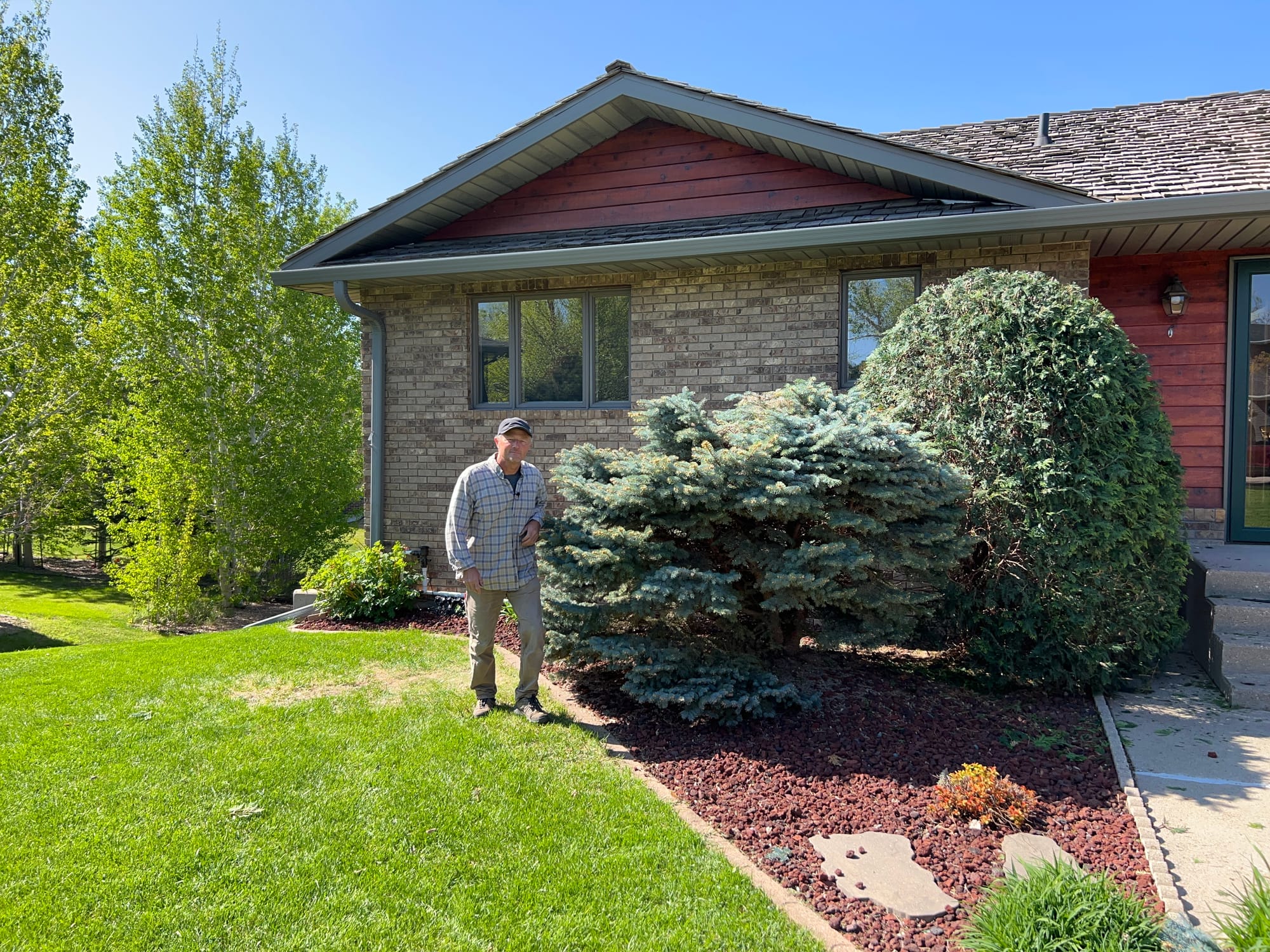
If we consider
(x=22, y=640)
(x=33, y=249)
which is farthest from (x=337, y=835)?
(x=33, y=249)

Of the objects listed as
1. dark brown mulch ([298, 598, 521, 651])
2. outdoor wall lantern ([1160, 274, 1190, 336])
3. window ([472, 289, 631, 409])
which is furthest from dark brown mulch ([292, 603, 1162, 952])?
outdoor wall lantern ([1160, 274, 1190, 336])

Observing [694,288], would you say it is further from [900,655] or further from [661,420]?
[900,655]

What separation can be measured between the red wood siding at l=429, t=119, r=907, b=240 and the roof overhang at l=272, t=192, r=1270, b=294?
847mm

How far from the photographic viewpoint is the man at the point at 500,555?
4730 millimetres

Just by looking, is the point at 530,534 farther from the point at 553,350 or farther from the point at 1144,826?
the point at 553,350

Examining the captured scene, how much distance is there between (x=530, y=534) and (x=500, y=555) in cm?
23

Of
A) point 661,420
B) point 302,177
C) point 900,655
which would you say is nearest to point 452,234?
point 661,420

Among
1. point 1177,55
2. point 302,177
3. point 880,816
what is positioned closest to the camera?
point 880,816

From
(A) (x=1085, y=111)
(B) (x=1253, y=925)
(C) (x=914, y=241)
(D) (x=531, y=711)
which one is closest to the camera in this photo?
(B) (x=1253, y=925)

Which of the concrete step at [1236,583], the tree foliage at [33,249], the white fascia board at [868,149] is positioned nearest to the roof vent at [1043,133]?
the white fascia board at [868,149]

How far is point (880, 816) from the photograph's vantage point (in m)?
3.53

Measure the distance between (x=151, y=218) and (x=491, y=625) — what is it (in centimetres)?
1426

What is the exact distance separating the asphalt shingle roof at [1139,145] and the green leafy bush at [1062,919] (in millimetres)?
5421

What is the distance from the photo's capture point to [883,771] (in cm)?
400
